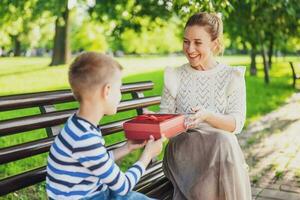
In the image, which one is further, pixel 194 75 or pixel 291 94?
pixel 291 94

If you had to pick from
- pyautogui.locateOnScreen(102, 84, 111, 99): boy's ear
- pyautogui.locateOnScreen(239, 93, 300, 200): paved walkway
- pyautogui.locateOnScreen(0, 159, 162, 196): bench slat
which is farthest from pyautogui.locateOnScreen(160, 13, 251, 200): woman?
pyautogui.locateOnScreen(239, 93, 300, 200): paved walkway

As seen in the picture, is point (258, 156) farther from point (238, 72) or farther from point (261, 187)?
point (238, 72)

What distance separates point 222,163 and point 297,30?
13.8 meters

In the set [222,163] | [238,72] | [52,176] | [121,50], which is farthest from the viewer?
[121,50]

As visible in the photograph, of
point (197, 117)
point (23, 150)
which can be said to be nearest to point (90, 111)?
point (23, 150)

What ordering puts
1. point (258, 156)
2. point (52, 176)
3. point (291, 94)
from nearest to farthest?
point (52, 176) → point (258, 156) → point (291, 94)

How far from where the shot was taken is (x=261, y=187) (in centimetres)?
483

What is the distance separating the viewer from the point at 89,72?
6.99 ft

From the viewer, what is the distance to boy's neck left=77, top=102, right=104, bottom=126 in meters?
2.20

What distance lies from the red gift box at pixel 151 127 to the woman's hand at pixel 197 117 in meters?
0.17

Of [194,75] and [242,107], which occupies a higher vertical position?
[194,75]

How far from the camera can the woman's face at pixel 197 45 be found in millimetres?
3143

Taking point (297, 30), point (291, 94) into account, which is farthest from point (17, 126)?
point (297, 30)

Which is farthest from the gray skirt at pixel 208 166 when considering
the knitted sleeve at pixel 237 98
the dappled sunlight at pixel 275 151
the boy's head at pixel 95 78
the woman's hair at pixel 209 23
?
the dappled sunlight at pixel 275 151
